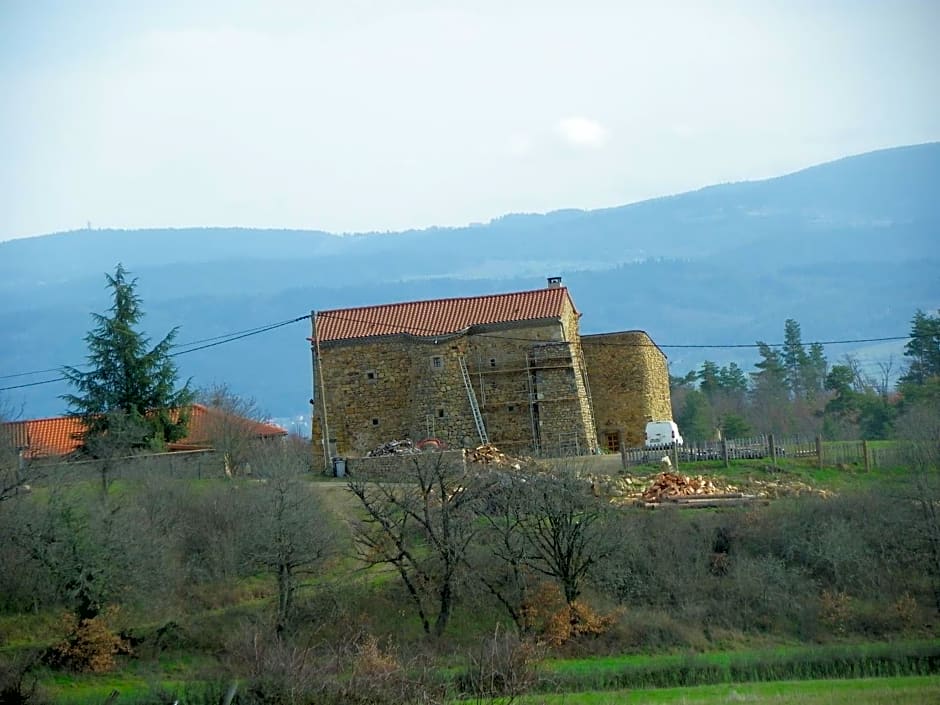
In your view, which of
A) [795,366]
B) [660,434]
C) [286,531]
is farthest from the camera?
[795,366]

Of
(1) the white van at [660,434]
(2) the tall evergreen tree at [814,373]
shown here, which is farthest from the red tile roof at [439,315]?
(2) the tall evergreen tree at [814,373]

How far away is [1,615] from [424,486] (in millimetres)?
10918

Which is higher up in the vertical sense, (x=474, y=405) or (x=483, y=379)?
(x=483, y=379)

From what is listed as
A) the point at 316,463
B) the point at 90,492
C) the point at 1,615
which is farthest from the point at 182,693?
the point at 316,463

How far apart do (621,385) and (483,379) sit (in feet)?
15.9

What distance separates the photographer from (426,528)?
33906mm

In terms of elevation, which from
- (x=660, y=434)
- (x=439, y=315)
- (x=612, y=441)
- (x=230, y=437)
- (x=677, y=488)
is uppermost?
(x=439, y=315)

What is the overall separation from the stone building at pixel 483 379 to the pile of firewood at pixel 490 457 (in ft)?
8.87

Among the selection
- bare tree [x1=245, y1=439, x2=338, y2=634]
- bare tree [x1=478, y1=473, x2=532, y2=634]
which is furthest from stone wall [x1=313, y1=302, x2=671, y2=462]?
bare tree [x1=245, y1=439, x2=338, y2=634]

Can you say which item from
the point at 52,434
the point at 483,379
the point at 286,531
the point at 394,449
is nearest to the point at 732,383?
the point at 483,379

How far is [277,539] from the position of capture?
1319 inches

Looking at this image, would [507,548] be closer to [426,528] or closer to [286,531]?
[426,528]

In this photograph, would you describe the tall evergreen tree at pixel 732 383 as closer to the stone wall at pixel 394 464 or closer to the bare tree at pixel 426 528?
the stone wall at pixel 394 464

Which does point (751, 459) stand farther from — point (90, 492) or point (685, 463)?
point (90, 492)
